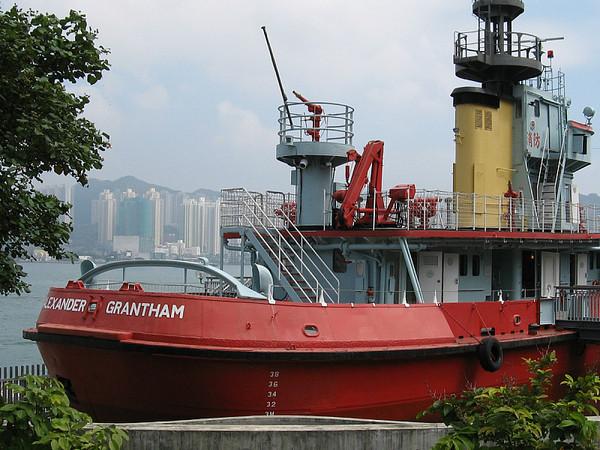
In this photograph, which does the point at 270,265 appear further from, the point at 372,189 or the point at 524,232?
the point at 524,232

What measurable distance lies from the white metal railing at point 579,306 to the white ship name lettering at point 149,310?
924cm

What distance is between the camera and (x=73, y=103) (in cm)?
786

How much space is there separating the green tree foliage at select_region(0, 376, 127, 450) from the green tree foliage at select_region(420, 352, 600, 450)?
113 inches

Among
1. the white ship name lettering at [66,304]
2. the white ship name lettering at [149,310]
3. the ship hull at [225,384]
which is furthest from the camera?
the white ship name lettering at [66,304]

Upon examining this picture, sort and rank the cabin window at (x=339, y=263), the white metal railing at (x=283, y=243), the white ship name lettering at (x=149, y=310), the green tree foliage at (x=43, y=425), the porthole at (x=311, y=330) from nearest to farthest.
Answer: the green tree foliage at (x=43, y=425) → the white ship name lettering at (x=149, y=310) → the porthole at (x=311, y=330) → the white metal railing at (x=283, y=243) → the cabin window at (x=339, y=263)

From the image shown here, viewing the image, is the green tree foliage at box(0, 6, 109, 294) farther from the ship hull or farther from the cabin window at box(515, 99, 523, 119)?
the cabin window at box(515, 99, 523, 119)

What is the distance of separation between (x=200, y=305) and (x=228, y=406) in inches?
61.9

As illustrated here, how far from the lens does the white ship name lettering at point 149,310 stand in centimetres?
1154

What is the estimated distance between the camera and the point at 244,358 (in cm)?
1144

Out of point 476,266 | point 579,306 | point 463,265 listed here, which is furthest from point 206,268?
point 579,306

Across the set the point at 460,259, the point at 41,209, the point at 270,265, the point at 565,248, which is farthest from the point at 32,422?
the point at 565,248

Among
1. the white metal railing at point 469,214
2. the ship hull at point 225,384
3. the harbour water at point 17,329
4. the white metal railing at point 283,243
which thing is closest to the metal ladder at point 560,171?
the white metal railing at point 469,214

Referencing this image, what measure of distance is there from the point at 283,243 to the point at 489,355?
4.77m

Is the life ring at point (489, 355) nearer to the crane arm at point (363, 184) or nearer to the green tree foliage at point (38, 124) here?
the crane arm at point (363, 184)
